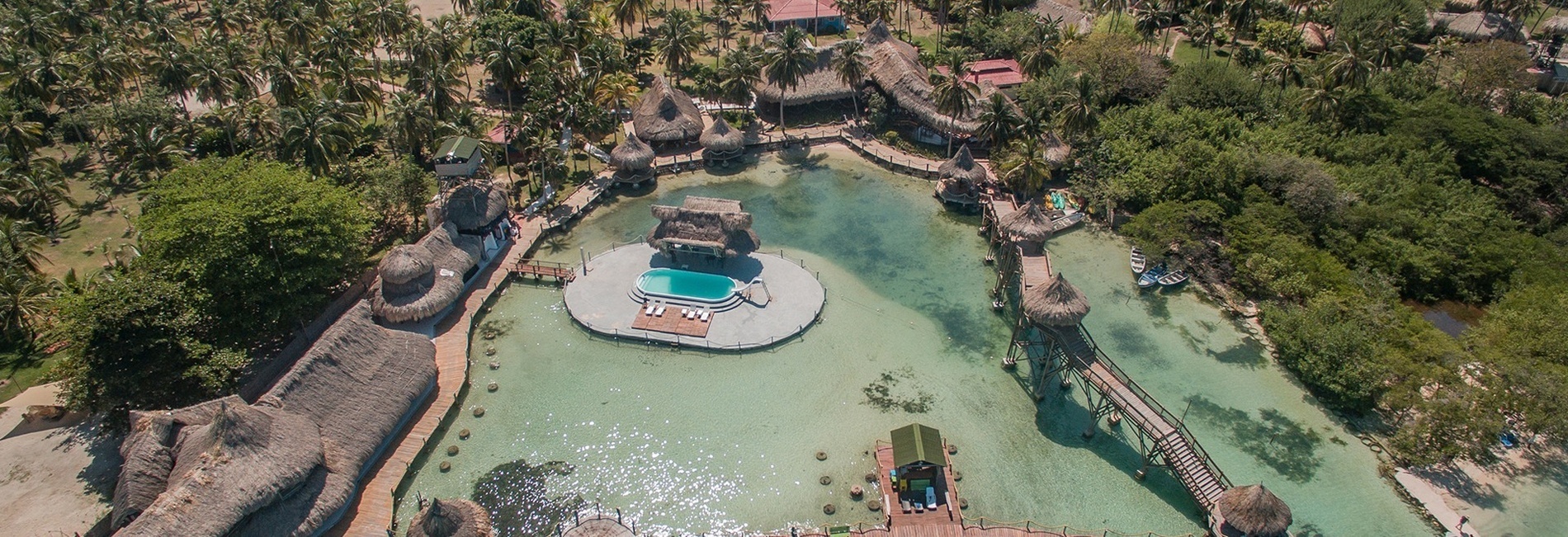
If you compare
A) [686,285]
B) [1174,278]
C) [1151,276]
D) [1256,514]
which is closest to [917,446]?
[1256,514]

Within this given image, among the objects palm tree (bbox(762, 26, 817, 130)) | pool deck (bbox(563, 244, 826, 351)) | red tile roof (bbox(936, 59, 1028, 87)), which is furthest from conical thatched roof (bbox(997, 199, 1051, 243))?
red tile roof (bbox(936, 59, 1028, 87))

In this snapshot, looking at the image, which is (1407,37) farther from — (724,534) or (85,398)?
(85,398)

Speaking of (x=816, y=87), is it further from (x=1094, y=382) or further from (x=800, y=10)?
(x=1094, y=382)

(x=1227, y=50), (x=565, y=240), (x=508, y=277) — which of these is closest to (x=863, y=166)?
(x=565, y=240)

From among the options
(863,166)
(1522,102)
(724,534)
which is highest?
(1522,102)

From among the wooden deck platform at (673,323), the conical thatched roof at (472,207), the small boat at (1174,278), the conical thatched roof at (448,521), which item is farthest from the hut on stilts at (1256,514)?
the conical thatched roof at (472,207)

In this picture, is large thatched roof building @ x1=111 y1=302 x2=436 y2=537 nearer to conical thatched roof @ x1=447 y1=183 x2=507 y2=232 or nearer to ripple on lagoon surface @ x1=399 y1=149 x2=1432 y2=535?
ripple on lagoon surface @ x1=399 y1=149 x2=1432 y2=535
